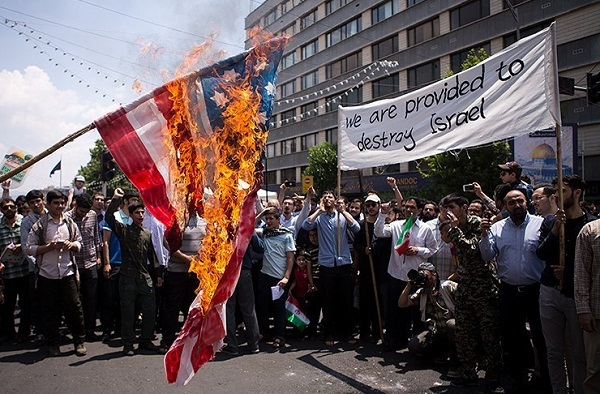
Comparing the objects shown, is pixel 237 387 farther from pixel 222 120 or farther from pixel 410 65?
pixel 410 65

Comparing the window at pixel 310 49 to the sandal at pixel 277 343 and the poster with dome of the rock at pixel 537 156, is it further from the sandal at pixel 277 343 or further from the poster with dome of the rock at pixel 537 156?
the sandal at pixel 277 343

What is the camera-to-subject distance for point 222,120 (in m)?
3.84

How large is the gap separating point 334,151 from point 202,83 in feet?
107

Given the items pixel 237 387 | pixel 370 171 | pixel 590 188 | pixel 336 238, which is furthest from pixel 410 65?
pixel 237 387

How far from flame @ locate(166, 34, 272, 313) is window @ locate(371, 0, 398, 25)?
33044mm

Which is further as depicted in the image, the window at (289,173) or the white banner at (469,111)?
the window at (289,173)

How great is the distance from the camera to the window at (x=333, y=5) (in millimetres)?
38844

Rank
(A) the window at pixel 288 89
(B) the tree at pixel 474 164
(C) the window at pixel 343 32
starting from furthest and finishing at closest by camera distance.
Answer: (A) the window at pixel 288 89
(C) the window at pixel 343 32
(B) the tree at pixel 474 164

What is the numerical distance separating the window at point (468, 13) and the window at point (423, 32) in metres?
1.29

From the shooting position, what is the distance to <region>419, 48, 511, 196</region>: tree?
20.8 meters

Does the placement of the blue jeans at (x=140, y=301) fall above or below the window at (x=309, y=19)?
below

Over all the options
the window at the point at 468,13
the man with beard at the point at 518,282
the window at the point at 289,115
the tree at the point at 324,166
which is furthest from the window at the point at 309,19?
the man with beard at the point at 518,282

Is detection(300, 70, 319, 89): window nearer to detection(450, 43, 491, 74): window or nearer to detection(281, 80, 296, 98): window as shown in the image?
detection(281, 80, 296, 98): window

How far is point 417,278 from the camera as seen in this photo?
6.05m
